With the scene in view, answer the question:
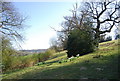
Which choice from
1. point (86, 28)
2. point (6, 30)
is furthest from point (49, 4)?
point (6, 30)

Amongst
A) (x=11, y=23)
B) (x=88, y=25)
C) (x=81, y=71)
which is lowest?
(x=81, y=71)

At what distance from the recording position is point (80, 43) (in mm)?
7309

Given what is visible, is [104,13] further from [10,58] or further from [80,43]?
[10,58]

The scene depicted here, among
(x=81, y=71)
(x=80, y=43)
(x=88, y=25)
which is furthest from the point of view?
(x=88, y=25)

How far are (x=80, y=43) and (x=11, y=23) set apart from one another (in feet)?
23.9

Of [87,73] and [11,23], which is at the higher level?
[11,23]

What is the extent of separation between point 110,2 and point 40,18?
881cm

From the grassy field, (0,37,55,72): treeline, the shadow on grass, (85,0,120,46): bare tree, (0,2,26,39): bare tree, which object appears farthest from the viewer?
(85,0,120,46): bare tree

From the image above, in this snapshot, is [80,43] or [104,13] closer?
[80,43]

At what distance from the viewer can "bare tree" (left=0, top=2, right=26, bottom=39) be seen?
980cm

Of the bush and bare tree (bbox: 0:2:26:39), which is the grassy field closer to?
the bush

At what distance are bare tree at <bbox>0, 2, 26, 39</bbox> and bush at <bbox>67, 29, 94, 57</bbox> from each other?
5.41m

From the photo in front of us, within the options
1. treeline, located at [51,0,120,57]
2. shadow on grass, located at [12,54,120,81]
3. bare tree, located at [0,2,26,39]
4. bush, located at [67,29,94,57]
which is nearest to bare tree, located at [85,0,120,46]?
treeline, located at [51,0,120,57]

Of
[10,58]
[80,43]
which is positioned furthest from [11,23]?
[80,43]
